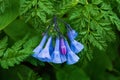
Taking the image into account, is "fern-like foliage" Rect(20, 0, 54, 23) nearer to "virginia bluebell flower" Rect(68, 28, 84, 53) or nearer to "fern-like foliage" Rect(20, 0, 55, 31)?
"fern-like foliage" Rect(20, 0, 55, 31)

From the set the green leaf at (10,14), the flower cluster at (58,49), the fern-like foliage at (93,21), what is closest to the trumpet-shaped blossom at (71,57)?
the flower cluster at (58,49)

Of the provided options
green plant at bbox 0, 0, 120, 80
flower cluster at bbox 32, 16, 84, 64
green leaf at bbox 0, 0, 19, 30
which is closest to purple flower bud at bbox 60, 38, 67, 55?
flower cluster at bbox 32, 16, 84, 64

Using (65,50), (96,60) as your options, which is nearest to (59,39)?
(65,50)

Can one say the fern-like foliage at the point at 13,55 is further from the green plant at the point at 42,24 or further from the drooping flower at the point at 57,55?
the drooping flower at the point at 57,55

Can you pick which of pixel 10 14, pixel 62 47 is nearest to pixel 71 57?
pixel 62 47

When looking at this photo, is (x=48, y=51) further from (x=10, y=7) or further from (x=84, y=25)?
(x=10, y=7)

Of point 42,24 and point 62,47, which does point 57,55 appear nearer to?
point 62,47
